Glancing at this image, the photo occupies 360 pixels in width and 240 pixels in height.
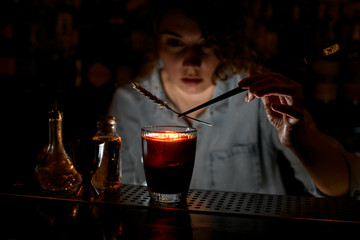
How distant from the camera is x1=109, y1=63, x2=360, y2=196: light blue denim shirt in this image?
2068 millimetres

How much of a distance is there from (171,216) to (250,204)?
0.23m

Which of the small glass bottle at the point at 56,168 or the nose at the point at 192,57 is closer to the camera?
the small glass bottle at the point at 56,168

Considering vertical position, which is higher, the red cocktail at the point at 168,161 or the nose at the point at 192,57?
the nose at the point at 192,57

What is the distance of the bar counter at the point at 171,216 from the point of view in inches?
31.9

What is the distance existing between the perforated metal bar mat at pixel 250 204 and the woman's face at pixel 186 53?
0.80m

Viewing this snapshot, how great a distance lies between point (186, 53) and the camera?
5.90 ft

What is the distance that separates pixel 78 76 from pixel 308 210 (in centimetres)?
256

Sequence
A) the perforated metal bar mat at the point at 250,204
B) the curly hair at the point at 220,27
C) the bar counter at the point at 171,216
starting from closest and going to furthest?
the bar counter at the point at 171,216, the perforated metal bar mat at the point at 250,204, the curly hair at the point at 220,27

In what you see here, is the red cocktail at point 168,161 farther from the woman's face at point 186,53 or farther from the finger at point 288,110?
the woman's face at point 186,53

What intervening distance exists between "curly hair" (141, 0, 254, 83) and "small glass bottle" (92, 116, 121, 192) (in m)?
0.85

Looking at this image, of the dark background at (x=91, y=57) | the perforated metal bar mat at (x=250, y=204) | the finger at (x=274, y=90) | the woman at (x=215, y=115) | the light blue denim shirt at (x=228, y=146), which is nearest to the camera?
the perforated metal bar mat at (x=250, y=204)

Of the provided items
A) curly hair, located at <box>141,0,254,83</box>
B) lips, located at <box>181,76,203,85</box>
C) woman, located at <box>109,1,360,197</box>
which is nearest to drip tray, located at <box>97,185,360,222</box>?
woman, located at <box>109,1,360,197</box>

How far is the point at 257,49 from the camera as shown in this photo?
2383 mm

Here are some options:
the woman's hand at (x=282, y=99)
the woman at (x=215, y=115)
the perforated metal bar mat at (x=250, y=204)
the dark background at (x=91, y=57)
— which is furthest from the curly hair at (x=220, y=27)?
the dark background at (x=91, y=57)
